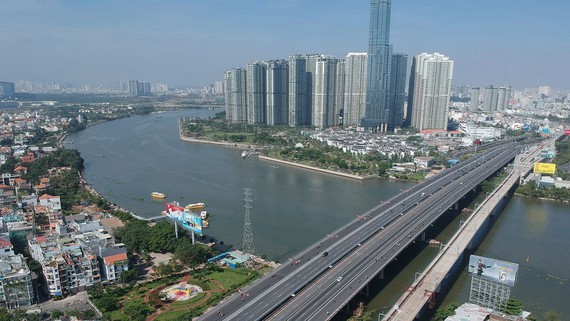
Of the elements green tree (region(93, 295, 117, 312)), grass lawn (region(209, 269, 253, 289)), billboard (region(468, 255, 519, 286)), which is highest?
billboard (region(468, 255, 519, 286))

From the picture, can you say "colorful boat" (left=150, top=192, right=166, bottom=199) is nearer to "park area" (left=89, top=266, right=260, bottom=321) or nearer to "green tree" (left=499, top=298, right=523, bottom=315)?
"park area" (left=89, top=266, right=260, bottom=321)

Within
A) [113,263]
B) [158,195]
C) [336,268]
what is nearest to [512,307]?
[336,268]

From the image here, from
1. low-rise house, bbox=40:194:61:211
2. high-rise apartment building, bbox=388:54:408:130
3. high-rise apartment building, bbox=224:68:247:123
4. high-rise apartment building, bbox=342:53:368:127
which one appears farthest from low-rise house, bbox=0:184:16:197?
high-rise apartment building, bbox=388:54:408:130

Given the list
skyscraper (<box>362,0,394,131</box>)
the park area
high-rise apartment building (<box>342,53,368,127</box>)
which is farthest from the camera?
high-rise apartment building (<box>342,53,368,127</box>)

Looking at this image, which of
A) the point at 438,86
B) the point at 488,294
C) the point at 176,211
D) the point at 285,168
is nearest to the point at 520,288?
the point at 488,294

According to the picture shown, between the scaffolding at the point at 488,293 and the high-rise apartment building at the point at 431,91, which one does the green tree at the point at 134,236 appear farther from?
the high-rise apartment building at the point at 431,91

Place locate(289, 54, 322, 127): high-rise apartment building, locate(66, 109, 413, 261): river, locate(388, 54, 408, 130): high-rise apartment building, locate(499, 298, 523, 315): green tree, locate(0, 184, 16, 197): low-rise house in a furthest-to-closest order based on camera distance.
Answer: locate(388, 54, 408, 130): high-rise apartment building < locate(289, 54, 322, 127): high-rise apartment building < locate(0, 184, 16, 197): low-rise house < locate(66, 109, 413, 261): river < locate(499, 298, 523, 315): green tree

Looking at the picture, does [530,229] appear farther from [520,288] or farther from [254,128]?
[254,128]
